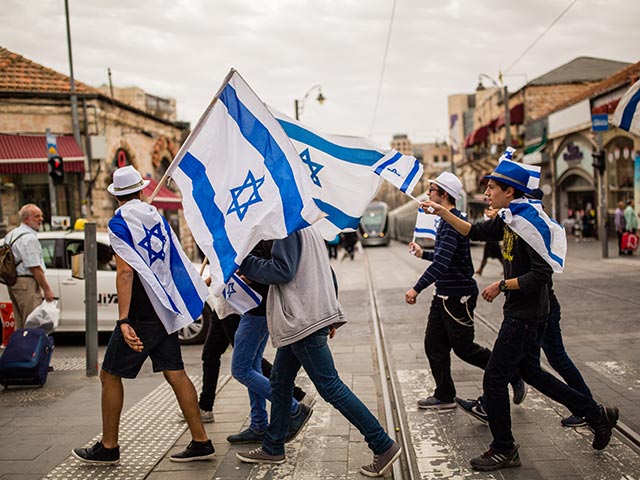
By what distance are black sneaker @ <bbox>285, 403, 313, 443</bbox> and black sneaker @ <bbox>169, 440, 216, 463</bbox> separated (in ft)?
1.91

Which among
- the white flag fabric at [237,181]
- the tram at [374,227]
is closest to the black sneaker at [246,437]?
the white flag fabric at [237,181]

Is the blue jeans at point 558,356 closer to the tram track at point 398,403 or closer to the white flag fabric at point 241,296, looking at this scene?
the tram track at point 398,403

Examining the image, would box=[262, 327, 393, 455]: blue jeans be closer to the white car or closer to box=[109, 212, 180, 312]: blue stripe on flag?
box=[109, 212, 180, 312]: blue stripe on flag

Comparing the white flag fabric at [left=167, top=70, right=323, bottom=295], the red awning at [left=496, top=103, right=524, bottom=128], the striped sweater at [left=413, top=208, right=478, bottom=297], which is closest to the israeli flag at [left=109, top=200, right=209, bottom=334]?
the white flag fabric at [left=167, top=70, right=323, bottom=295]

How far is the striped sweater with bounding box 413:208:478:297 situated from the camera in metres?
5.30

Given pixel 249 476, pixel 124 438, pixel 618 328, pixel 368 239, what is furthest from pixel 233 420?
pixel 368 239

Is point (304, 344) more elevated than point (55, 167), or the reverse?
point (55, 167)

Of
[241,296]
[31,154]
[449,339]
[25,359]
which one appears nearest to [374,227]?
[31,154]

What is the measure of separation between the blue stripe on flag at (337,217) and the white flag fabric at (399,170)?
41 centimetres

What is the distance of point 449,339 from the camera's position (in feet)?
18.0

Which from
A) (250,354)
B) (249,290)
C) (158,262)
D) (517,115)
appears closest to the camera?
(158,262)

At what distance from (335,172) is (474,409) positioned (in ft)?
6.97

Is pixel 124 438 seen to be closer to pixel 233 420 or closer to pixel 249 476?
pixel 233 420

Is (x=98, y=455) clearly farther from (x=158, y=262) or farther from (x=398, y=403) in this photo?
(x=398, y=403)
